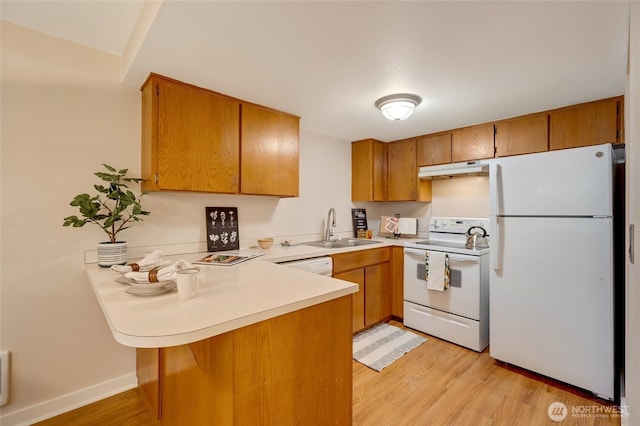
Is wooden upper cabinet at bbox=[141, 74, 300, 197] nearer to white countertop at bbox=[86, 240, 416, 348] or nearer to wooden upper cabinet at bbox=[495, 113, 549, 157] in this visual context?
white countertop at bbox=[86, 240, 416, 348]

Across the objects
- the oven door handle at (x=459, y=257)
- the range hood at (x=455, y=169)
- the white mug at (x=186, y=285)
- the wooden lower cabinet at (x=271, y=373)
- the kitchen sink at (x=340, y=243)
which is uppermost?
the range hood at (x=455, y=169)

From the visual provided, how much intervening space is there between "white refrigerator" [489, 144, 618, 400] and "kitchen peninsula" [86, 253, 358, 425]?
5.42 feet

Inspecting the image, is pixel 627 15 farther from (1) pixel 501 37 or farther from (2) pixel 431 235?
(2) pixel 431 235

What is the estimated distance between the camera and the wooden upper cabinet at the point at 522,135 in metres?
2.44

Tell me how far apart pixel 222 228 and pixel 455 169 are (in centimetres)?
235

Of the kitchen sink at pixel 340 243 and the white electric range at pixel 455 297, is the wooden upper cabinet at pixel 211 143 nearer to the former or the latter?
the kitchen sink at pixel 340 243

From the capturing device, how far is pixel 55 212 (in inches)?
66.6

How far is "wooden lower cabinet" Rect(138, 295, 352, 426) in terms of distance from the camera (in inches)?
34.9

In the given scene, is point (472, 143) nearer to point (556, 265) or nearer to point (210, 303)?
point (556, 265)

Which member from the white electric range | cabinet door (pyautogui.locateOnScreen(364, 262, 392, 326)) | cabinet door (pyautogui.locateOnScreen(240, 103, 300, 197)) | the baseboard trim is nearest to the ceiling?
cabinet door (pyautogui.locateOnScreen(240, 103, 300, 197))

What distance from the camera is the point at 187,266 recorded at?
1.14 m

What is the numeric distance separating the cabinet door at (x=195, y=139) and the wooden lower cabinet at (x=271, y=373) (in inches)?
44.0

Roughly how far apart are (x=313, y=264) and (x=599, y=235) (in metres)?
1.98

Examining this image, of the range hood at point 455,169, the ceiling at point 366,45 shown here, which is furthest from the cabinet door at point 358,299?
the ceiling at point 366,45
